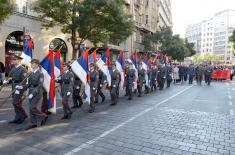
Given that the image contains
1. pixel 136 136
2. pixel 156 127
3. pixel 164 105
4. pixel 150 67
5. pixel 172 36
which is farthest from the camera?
pixel 172 36

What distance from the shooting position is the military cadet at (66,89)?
903 cm

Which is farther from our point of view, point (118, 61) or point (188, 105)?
point (118, 61)

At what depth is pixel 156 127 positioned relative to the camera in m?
8.17

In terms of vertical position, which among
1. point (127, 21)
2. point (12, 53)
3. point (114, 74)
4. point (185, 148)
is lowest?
point (185, 148)

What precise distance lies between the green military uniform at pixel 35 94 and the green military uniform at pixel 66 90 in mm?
1053

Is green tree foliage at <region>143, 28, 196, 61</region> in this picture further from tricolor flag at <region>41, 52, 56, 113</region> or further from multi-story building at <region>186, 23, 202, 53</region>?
multi-story building at <region>186, 23, 202, 53</region>

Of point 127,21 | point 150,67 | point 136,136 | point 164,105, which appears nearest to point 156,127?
point 136,136

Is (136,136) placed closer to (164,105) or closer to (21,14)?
(164,105)

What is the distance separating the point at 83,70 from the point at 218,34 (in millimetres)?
149167

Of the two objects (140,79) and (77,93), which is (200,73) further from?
(77,93)

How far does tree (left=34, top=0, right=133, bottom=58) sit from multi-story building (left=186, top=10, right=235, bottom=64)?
402ft

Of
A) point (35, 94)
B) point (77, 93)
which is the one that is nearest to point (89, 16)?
point (77, 93)

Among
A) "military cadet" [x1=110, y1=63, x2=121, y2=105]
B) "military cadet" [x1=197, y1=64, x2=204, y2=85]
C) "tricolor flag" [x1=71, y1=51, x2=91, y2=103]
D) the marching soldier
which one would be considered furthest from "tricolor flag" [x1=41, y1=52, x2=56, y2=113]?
"military cadet" [x1=197, y1=64, x2=204, y2=85]

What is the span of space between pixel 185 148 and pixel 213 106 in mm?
6696
